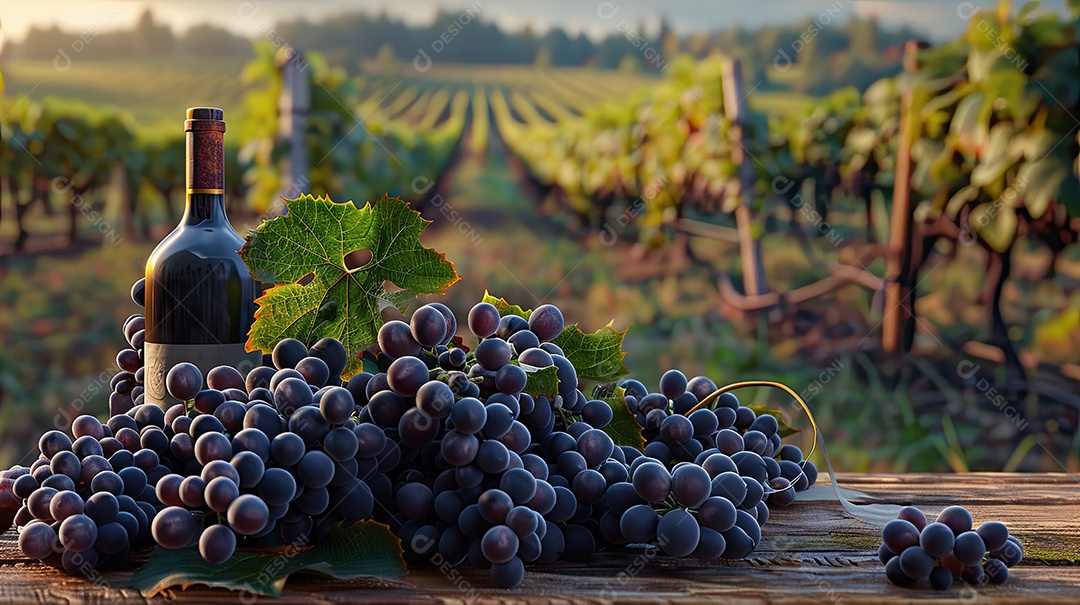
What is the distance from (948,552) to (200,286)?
84 cm

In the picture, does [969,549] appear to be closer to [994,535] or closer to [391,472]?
[994,535]

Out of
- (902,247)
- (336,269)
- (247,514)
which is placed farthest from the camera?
(902,247)

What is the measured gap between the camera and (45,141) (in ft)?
14.2

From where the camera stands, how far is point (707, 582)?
2.61 feet

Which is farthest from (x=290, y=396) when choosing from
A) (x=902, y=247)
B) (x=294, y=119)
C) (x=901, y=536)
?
(x=902, y=247)

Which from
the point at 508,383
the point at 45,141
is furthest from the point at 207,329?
the point at 45,141

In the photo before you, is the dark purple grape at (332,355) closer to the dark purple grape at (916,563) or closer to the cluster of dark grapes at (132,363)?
the cluster of dark grapes at (132,363)

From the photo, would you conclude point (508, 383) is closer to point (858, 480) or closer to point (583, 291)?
point (858, 480)

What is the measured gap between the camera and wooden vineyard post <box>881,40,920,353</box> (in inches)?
147

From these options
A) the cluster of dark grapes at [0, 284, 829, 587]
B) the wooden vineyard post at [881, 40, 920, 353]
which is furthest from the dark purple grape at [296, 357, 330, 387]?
the wooden vineyard post at [881, 40, 920, 353]

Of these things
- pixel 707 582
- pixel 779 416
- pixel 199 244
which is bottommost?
pixel 707 582

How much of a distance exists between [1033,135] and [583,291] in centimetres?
265

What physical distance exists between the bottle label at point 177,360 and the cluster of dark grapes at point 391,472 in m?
0.11

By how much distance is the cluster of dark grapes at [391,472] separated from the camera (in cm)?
76
